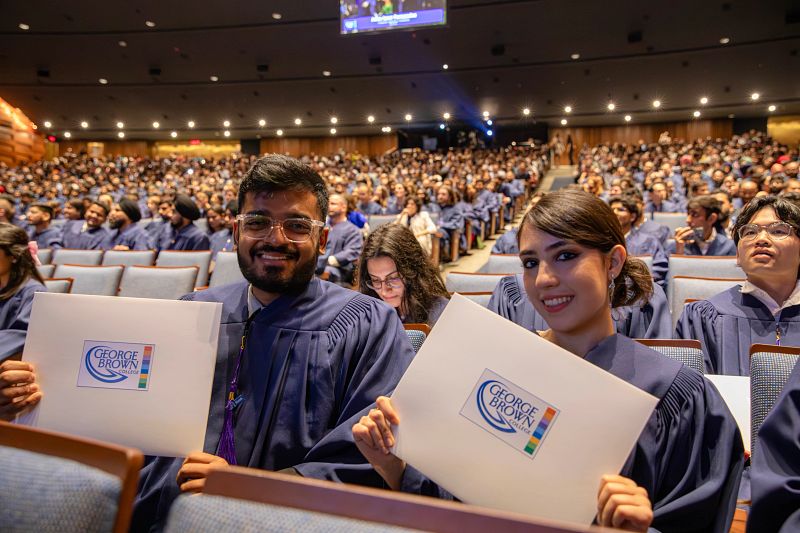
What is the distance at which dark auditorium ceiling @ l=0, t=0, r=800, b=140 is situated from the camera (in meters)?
12.2

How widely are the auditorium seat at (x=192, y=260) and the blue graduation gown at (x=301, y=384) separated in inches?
144

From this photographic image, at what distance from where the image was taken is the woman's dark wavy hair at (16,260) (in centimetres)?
228

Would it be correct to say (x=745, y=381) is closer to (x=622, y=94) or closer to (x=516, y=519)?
(x=516, y=519)

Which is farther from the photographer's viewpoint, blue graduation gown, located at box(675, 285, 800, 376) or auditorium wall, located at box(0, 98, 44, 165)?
auditorium wall, located at box(0, 98, 44, 165)

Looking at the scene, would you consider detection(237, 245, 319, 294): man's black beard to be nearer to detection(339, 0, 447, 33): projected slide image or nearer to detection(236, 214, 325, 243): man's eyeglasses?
detection(236, 214, 325, 243): man's eyeglasses

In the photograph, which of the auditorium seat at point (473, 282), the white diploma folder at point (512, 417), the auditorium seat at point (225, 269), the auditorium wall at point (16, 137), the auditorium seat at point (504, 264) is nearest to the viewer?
the white diploma folder at point (512, 417)

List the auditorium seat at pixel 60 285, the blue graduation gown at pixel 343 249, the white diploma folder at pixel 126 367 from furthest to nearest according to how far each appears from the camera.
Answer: the blue graduation gown at pixel 343 249 → the auditorium seat at pixel 60 285 → the white diploma folder at pixel 126 367

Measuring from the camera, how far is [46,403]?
118cm

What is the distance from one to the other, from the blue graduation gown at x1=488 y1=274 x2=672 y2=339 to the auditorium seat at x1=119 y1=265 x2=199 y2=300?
2553 mm

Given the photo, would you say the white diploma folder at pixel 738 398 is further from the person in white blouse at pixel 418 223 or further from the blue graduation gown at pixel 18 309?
the person in white blouse at pixel 418 223

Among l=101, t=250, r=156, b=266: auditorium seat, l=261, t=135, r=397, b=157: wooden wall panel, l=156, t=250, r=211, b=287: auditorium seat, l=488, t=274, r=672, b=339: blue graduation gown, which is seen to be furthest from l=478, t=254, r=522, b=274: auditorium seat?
l=261, t=135, r=397, b=157: wooden wall panel

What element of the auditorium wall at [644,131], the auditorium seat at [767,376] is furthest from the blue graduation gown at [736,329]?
the auditorium wall at [644,131]

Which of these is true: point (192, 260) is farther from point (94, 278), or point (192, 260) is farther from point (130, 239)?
point (130, 239)

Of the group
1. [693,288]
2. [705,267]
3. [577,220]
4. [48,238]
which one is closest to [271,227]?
[577,220]
